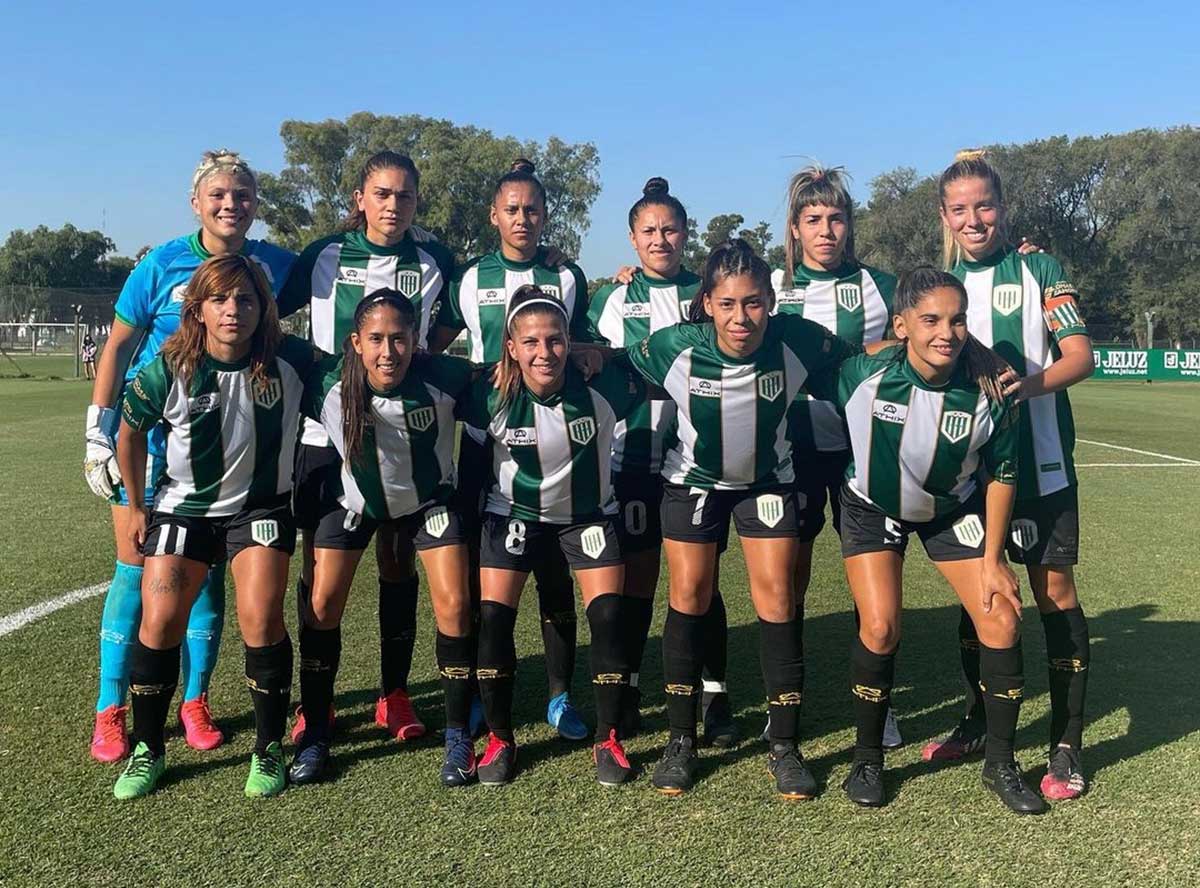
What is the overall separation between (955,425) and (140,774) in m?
2.89

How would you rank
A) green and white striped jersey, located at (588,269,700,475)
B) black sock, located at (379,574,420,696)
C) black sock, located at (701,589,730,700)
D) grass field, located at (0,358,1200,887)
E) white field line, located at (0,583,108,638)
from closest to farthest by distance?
1. grass field, located at (0,358,1200,887)
2. green and white striped jersey, located at (588,269,700,475)
3. black sock, located at (379,574,420,696)
4. black sock, located at (701,589,730,700)
5. white field line, located at (0,583,108,638)

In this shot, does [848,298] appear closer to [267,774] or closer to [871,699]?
[871,699]

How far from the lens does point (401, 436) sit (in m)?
3.25

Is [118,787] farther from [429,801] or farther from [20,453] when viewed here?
[20,453]

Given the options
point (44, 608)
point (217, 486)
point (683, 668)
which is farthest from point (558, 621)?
point (44, 608)

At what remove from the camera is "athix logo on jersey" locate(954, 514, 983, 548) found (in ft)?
10.1

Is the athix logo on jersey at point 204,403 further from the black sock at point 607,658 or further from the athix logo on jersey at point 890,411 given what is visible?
the athix logo on jersey at point 890,411

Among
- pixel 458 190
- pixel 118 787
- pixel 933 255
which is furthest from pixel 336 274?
pixel 933 255

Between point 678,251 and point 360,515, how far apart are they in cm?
162

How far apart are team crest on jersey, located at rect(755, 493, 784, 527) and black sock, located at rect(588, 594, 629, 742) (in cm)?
59

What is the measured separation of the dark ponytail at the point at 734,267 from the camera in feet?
10.4

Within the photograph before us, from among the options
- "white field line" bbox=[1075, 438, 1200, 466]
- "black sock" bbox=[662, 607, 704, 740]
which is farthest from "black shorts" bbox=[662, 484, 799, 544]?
"white field line" bbox=[1075, 438, 1200, 466]

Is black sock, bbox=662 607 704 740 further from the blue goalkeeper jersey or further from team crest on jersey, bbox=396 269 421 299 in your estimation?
the blue goalkeeper jersey

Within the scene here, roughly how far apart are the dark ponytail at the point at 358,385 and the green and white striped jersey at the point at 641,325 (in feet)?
3.08
